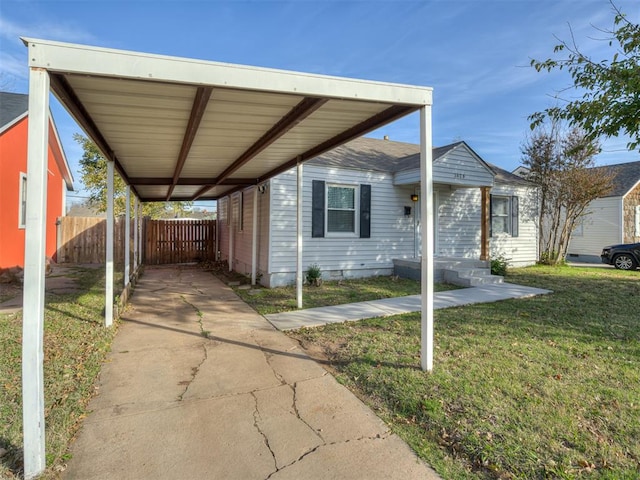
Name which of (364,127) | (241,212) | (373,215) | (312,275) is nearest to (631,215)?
(373,215)

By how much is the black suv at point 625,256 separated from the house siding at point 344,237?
326 inches

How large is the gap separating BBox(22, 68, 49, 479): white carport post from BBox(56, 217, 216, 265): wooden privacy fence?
11.9 meters

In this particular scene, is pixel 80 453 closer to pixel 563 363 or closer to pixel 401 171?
pixel 563 363

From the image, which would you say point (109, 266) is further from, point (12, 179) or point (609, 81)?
point (609, 81)

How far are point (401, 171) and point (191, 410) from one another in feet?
27.4

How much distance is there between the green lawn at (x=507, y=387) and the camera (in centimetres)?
233

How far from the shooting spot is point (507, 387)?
328 centimetres

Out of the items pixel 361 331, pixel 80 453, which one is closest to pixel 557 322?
pixel 361 331

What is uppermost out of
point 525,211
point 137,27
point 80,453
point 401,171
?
point 137,27

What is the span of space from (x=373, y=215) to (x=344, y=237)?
3.56 ft

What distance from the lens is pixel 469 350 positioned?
4.25 metres

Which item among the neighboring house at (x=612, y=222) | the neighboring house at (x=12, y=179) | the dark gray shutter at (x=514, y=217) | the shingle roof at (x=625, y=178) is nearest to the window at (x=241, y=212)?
the neighboring house at (x=12, y=179)

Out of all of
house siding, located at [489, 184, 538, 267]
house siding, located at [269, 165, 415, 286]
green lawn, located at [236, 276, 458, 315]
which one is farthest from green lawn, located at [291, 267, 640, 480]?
house siding, located at [489, 184, 538, 267]

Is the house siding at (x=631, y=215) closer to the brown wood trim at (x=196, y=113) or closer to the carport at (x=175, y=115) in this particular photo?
the carport at (x=175, y=115)
